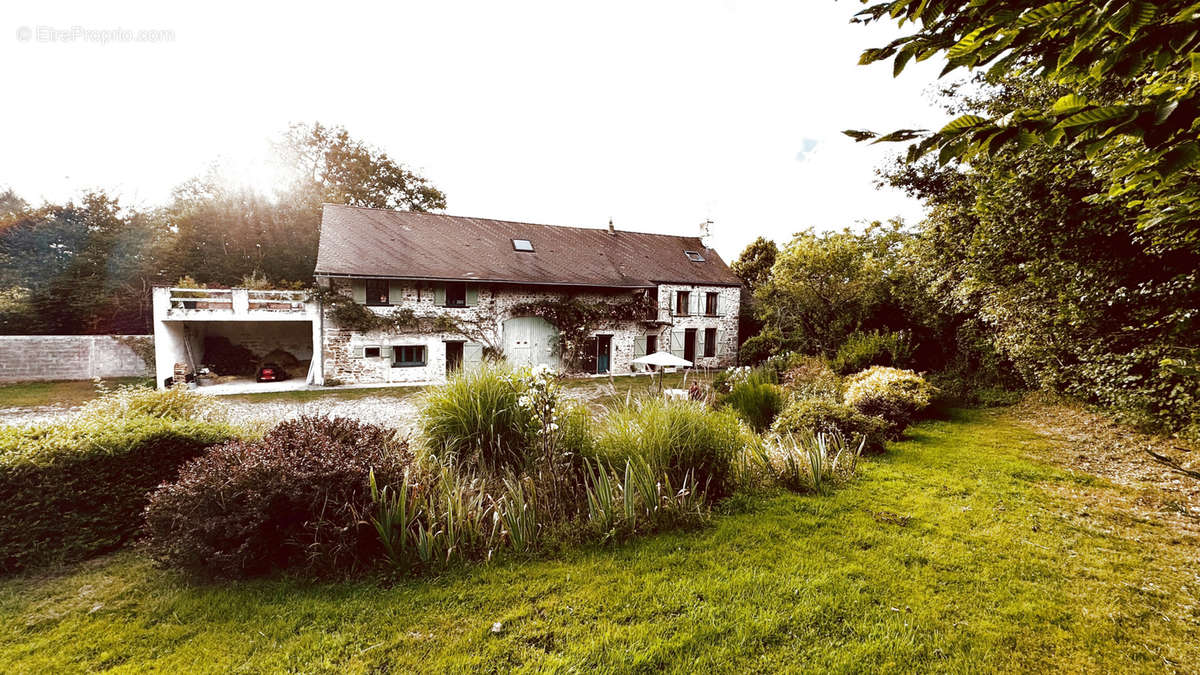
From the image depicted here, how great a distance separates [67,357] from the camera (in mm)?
14359

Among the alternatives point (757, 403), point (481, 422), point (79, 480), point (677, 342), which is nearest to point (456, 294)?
point (677, 342)

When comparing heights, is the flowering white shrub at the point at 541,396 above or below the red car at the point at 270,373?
above

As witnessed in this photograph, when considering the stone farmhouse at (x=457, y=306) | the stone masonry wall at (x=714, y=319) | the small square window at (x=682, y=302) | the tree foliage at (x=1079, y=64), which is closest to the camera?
the tree foliage at (x=1079, y=64)

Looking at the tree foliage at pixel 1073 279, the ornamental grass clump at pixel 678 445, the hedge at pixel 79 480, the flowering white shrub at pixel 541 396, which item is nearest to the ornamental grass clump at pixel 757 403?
the ornamental grass clump at pixel 678 445

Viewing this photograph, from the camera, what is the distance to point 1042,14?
145 centimetres

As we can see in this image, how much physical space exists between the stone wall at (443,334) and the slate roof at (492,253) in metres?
0.62

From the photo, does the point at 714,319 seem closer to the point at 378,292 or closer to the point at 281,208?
the point at 378,292

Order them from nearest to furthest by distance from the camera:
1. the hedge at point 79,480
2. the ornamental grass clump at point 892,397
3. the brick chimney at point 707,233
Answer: the hedge at point 79,480, the ornamental grass clump at point 892,397, the brick chimney at point 707,233

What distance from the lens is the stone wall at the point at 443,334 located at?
559 inches

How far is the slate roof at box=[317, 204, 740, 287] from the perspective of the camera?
591 inches

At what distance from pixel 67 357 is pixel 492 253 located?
14.2m

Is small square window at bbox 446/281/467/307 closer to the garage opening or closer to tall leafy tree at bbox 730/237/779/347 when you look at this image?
the garage opening

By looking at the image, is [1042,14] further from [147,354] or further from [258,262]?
[258,262]

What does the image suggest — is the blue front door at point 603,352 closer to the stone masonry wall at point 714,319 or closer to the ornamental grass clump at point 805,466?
the stone masonry wall at point 714,319
